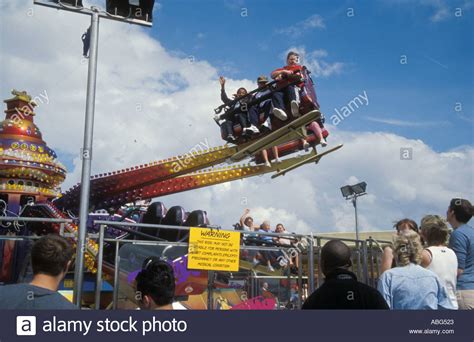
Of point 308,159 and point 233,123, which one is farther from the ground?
point 233,123

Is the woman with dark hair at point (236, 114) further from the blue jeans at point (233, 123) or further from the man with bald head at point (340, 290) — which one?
the man with bald head at point (340, 290)

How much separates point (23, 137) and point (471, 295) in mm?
9912

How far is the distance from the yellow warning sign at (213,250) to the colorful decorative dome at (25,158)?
23.5ft

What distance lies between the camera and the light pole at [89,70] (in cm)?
432

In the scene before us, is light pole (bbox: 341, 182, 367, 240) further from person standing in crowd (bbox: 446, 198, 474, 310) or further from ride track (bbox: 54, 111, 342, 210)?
person standing in crowd (bbox: 446, 198, 474, 310)

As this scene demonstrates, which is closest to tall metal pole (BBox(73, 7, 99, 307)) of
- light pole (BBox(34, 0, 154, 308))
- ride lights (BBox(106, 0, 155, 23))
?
light pole (BBox(34, 0, 154, 308))

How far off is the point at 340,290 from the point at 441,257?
1730 mm

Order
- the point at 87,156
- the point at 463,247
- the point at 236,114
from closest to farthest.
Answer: the point at 87,156
the point at 463,247
the point at 236,114

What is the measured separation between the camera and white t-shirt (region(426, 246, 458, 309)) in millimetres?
4348

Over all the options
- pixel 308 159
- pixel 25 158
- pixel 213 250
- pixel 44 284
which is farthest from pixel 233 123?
pixel 44 284

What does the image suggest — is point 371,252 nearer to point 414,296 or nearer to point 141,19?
point 414,296

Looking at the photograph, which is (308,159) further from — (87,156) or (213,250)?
(87,156)

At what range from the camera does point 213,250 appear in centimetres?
555

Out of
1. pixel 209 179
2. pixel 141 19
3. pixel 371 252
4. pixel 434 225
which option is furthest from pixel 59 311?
pixel 209 179
